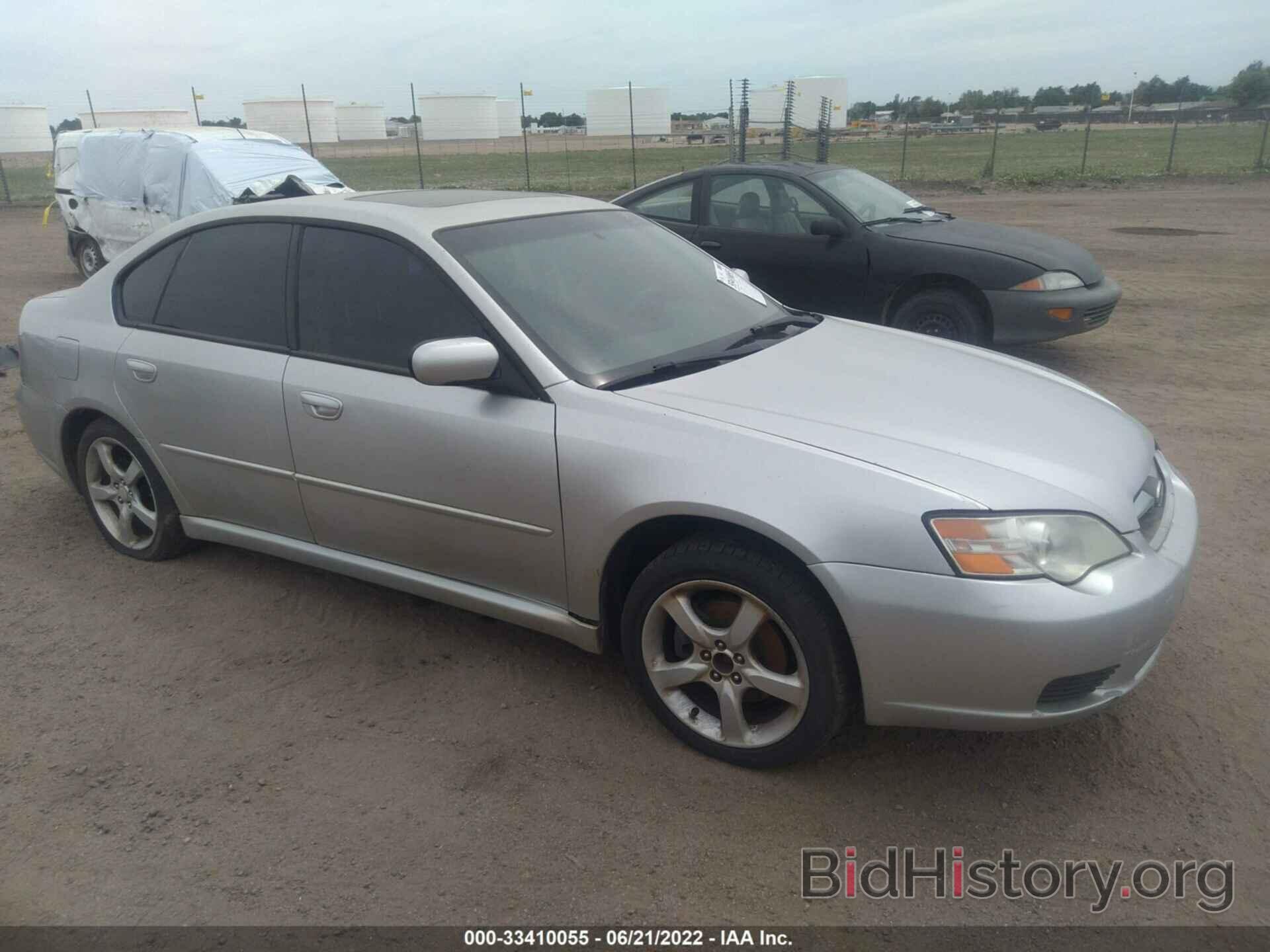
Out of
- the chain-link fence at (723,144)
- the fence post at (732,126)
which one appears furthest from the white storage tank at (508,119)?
the fence post at (732,126)

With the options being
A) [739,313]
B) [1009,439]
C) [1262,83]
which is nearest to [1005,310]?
[739,313]

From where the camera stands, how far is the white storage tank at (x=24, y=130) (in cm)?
4425

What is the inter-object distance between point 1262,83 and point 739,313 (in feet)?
235

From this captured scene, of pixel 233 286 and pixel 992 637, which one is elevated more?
pixel 233 286

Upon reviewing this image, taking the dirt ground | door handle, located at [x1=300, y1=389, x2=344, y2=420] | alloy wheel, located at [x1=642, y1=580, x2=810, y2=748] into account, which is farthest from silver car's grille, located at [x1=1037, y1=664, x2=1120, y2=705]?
door handle, located at [x1=300, y1=389, x2=344, y2=420]

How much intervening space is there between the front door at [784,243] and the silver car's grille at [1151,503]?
4.30 metres

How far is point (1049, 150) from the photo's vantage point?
114 ft

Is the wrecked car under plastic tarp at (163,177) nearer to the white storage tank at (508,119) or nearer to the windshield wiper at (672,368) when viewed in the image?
the windshield wiper at (672,368)

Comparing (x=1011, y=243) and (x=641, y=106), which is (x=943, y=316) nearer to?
(x=1011, y=243)

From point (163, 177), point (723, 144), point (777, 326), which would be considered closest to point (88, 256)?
point (163, 177)

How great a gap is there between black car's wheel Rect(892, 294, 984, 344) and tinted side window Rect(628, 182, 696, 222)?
6.48ft

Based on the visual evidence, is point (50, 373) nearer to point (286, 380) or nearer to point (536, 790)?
point (286, 380)

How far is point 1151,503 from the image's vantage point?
2982 mm

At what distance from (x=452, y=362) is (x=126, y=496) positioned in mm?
2280
